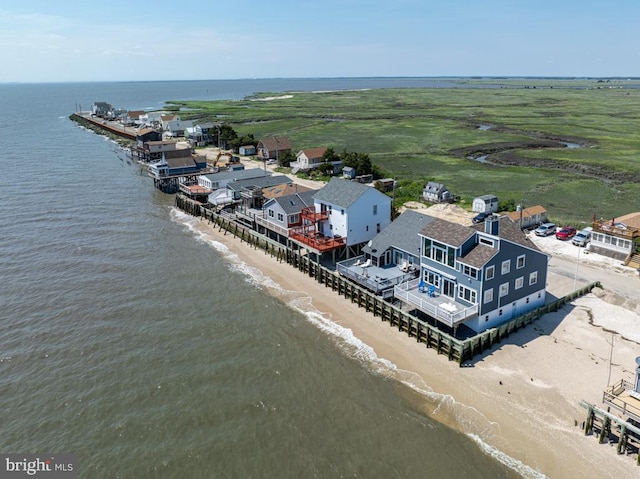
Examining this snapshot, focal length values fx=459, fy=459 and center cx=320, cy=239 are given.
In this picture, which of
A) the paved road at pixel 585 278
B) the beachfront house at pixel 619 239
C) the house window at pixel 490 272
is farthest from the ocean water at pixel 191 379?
the beachfront house at pixel 619 239

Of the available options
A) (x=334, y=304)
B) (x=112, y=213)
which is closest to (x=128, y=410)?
(x=334, y=304)

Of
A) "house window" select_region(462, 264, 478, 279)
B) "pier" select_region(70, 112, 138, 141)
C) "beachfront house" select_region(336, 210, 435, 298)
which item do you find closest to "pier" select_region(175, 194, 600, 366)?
"beachfront house" select_region(336, 210, 435, 298)

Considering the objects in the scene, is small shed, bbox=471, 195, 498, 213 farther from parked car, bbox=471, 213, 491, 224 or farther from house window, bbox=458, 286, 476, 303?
house window, bbox=458, 286, 476, 303

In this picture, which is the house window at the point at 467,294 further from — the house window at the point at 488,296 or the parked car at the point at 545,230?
the parked car at the point at 545,230

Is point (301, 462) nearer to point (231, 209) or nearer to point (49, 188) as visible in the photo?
point (231, 209)

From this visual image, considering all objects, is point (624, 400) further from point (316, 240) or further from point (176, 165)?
point (176, 165)

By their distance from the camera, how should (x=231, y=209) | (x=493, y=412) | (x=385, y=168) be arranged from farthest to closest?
1. (x=385, y=168)
2. (x=231, y=209)
3. (x=493, y=412)
